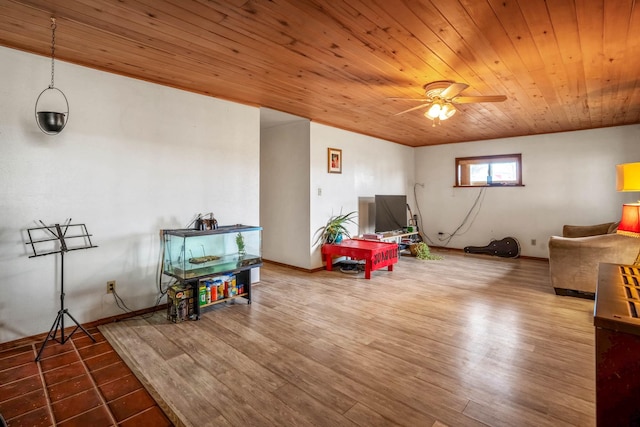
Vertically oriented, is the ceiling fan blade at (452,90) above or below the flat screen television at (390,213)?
above

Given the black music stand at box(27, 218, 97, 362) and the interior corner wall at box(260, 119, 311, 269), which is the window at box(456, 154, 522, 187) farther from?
the black music stand at box(27, 218, 97, 362)

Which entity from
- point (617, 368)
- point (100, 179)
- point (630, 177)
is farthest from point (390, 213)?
point (617, 368)

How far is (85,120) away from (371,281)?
367 centimetres

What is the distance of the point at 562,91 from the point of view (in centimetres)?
347

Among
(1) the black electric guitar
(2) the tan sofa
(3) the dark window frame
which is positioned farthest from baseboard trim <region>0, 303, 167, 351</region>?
(3) the dark window frame

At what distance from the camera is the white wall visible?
5.29 meters

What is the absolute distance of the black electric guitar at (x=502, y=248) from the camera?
600 cm

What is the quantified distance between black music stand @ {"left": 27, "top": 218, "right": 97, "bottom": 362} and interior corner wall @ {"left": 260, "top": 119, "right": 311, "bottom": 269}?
110 inches

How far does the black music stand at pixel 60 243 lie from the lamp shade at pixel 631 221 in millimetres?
3996

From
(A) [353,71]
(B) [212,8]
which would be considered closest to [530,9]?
(A) [353,71]

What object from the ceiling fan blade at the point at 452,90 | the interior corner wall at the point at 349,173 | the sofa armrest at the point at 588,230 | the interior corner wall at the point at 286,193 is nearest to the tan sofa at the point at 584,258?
the sofa armrest at the point at 588,230

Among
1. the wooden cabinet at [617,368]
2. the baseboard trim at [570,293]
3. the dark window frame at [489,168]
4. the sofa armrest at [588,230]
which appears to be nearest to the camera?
the wooden cabinet at [617,368]

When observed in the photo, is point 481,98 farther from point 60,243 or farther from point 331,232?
point 60,243

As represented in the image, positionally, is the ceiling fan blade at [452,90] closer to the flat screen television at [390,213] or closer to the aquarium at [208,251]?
the aquarium at [208,251]
